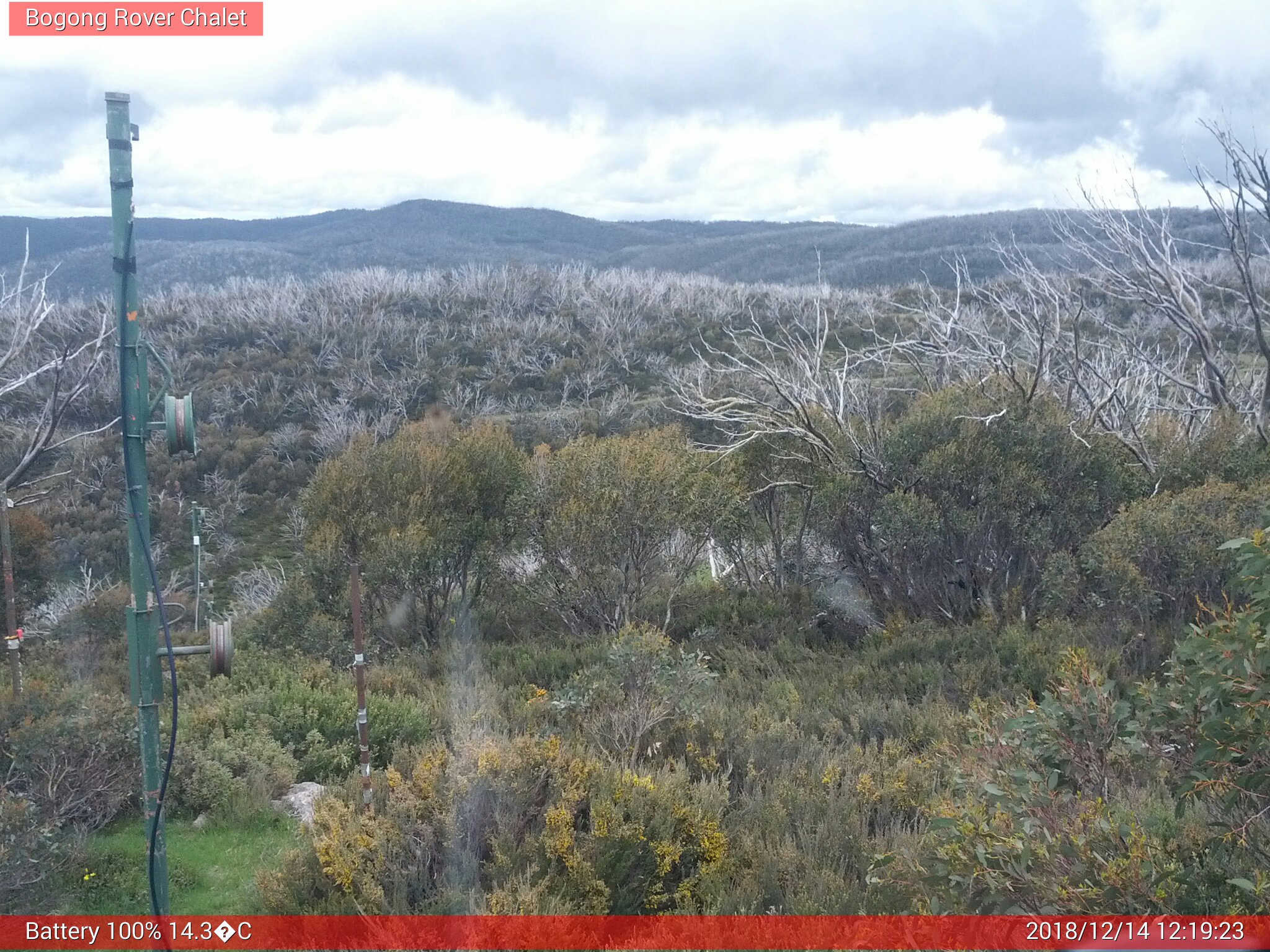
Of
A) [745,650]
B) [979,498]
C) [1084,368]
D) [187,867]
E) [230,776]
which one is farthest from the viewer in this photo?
[1084,368]

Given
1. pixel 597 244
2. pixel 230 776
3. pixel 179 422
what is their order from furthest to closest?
pixel 597 244, pixel 230 776, pixel 179 422

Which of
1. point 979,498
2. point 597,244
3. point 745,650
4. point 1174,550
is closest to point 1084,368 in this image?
point 979,498

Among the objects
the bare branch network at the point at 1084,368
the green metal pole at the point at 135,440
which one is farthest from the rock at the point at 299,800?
the bare branch network at the point at 1084,368

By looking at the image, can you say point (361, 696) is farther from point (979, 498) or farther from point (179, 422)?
point (979, 498)

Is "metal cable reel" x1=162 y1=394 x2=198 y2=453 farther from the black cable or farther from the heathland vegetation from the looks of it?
the heathland vegetation

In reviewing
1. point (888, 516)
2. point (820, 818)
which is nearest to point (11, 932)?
point (820, 818)

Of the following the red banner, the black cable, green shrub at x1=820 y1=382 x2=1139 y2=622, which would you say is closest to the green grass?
the red banner

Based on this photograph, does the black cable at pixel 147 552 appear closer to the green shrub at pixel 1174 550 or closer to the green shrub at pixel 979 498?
the green shrub at pixel 1174 550
